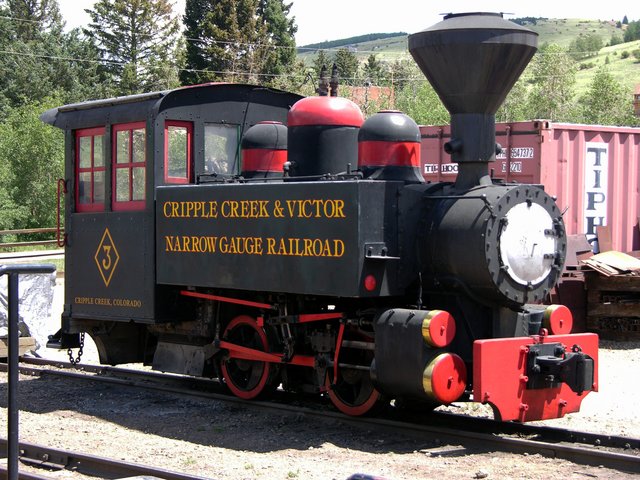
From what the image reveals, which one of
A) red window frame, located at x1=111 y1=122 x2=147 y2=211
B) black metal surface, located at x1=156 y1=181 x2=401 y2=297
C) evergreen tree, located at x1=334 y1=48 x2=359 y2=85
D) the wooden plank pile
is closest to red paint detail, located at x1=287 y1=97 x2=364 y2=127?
black metal surface, located at x1=156 y1=181 x2=401 y2=297

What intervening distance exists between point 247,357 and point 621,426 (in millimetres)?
3434

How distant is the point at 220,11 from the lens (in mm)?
48031

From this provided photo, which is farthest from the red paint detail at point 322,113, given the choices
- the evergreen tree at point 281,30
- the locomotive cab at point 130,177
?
the evergreen tree at point 281,30

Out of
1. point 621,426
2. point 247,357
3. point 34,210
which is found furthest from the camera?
point 34,210

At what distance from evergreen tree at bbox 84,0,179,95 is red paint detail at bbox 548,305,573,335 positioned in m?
49.4

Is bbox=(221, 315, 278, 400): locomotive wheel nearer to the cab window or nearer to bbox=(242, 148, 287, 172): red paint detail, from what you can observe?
bbox=(242, 148, 287, 172): red paint detail

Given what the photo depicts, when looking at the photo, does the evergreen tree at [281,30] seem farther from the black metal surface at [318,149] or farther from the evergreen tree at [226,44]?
the black metal surface at [318,149]

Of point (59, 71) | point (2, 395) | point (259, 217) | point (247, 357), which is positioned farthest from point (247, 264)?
point (59, 71)

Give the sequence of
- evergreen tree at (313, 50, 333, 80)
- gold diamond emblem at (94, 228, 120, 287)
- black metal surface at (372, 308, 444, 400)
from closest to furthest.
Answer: black metal surface at (372, 308, 444, 400) → gold diamond emblem at (94, 228, 120, 287) → evergreen tree at (313, 50, 333, 80)

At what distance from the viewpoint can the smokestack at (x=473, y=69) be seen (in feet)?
24.4

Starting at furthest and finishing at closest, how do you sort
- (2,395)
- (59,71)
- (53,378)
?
(59,71), (53,378), (2,395)

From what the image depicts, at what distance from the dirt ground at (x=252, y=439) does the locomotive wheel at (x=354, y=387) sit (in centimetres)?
21

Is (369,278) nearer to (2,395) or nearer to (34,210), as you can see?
(2,395)

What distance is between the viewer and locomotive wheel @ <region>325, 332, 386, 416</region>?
8094mm
